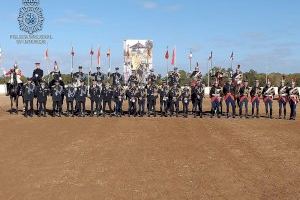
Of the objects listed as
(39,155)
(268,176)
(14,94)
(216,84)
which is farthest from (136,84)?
(268,176)

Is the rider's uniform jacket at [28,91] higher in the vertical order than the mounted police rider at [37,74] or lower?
lower

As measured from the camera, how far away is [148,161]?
13742mm

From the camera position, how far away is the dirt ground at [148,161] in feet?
35.6

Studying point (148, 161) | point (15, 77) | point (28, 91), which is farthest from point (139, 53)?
point (148, 161)

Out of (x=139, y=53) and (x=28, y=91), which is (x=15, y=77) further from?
(x=139, y=53)

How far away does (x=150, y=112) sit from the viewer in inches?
1049

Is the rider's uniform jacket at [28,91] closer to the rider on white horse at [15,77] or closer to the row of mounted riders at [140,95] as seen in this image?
the row of mounted riders at [140,95]

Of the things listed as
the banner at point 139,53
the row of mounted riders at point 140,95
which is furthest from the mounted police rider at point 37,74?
the banner at point 139,53

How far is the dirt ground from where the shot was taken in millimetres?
10844

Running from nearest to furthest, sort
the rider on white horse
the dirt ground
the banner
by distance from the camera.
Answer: the dirt ground < the rider on white horse < the banner

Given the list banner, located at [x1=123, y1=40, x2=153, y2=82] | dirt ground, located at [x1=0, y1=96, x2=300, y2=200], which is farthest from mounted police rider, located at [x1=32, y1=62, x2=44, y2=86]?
banner, located at [x1=123, y1=40, x2=153, y2=82]

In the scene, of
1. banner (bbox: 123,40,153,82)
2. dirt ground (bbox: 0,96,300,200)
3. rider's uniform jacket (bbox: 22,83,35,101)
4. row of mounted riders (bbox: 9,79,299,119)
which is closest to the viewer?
dirt ground (bbox: 0,96,300,200)

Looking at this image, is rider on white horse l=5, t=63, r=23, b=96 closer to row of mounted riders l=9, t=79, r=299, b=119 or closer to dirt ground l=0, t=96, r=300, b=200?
row of mounted riders l=9, t=79, r=299, b=119

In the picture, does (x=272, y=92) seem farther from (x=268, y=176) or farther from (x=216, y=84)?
(x=268, y=176)
